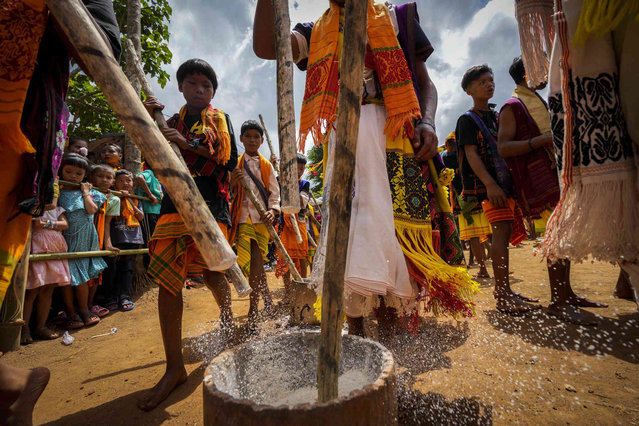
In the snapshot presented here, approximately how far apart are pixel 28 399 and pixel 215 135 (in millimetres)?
1914

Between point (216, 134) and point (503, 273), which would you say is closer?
point (216, 134)

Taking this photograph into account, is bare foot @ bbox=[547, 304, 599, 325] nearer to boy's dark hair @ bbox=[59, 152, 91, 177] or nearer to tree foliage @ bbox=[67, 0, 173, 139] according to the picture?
boy's dark hair @ bbox=[59, 152, 91, 177]

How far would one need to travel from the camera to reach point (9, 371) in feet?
4.83

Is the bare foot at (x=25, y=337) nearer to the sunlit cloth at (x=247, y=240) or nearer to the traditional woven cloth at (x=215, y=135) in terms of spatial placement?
the sunlit cloth at (x=247, y=240)

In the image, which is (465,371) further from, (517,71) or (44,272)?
(44,272)

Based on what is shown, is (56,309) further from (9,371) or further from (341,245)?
(341,245)

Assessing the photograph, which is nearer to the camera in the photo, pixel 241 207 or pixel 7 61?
pixel 7 61

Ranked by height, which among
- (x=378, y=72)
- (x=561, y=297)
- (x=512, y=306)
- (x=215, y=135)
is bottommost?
(x=512, y=306)

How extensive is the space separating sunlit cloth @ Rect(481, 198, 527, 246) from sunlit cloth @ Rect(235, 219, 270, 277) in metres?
2.45

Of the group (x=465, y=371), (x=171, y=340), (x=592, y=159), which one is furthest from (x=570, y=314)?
(x=171, y=340)

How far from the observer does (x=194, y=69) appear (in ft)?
8.54

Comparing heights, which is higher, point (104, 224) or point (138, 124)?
point (138, 124)

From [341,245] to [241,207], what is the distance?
9.39 ft

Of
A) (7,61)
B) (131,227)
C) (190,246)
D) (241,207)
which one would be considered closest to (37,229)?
(131,227)
